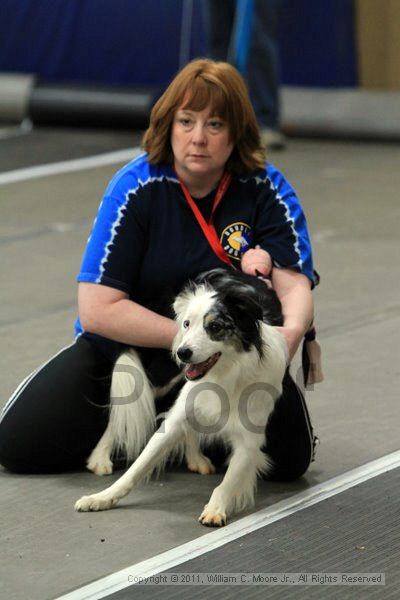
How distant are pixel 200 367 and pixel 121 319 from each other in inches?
14.9

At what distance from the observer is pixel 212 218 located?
3066 mm

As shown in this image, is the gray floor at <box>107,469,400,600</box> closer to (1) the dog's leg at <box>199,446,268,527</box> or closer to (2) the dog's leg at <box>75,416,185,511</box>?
(1) the dog's leg at <box>199,446,268,527</box>

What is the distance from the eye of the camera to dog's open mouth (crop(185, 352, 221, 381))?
2.64 metres

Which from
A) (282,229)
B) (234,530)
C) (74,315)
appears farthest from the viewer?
(74,315)

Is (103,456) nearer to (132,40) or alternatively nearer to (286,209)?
(286,209)

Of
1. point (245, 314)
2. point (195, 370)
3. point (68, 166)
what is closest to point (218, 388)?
point (195, 370)

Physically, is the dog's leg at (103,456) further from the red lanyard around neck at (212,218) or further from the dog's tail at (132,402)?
the red lanyard around neck at (212,218)

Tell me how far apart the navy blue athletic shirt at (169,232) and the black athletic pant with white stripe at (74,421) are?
0.80 feet

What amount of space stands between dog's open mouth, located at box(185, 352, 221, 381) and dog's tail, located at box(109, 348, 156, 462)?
380mm

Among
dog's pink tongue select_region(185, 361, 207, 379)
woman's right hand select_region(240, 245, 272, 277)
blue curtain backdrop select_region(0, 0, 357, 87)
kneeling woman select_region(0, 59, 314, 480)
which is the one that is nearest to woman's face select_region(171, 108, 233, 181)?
kneeling woman select_region(0, 59, 314, 480)

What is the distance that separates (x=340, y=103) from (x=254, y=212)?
15.6ft

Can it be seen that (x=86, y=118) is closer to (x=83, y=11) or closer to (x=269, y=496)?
(x=83, y=11)

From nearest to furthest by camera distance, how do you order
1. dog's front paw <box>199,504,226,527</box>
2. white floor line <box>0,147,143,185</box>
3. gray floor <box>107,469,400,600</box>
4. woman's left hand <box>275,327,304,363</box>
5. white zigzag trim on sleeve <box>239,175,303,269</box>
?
gray floor <box>107,469,400,600</box> < dog's front paw <box>199,504,226,527</box> < woman's left hand <box>275,327,304,363</box> < white zigzag trim on sleeve <box>239,175,303,269</box> < white floor line <box>0,147,143,185</box>

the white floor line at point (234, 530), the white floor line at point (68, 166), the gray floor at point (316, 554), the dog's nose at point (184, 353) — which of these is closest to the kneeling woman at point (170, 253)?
the white floor line at point (234, 530)
